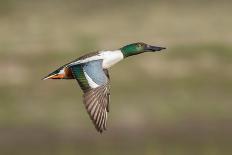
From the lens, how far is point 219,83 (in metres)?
21.2

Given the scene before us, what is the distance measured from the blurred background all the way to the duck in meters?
6.23

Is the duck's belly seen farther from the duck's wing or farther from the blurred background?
the blurred background

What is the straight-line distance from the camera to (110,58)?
38.2ft

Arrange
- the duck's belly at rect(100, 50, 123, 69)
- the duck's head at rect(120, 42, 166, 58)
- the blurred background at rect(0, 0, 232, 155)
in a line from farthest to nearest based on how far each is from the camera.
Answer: the blurred background at rect(0, 0, 232, 155), the duck's head at rect(120, 42, 166, 58), the duck's belly at rect(100, 50, 123, 69)

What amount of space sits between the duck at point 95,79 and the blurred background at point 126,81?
6233 millimetres

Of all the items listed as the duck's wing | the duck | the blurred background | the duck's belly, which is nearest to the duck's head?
the duck

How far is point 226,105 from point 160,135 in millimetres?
1424

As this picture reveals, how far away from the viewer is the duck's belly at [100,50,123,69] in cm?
1155

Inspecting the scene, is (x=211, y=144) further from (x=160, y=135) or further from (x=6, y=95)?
(x=6, y=95)

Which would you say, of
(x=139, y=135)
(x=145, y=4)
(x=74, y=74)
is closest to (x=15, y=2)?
(x=145, y=4)

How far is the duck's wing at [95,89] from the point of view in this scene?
1088 centimetres

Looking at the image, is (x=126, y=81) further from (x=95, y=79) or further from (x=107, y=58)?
(x=95, y=79)

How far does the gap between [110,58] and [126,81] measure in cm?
938

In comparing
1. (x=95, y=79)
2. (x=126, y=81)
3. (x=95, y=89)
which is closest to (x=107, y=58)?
(x=95, y=79)
